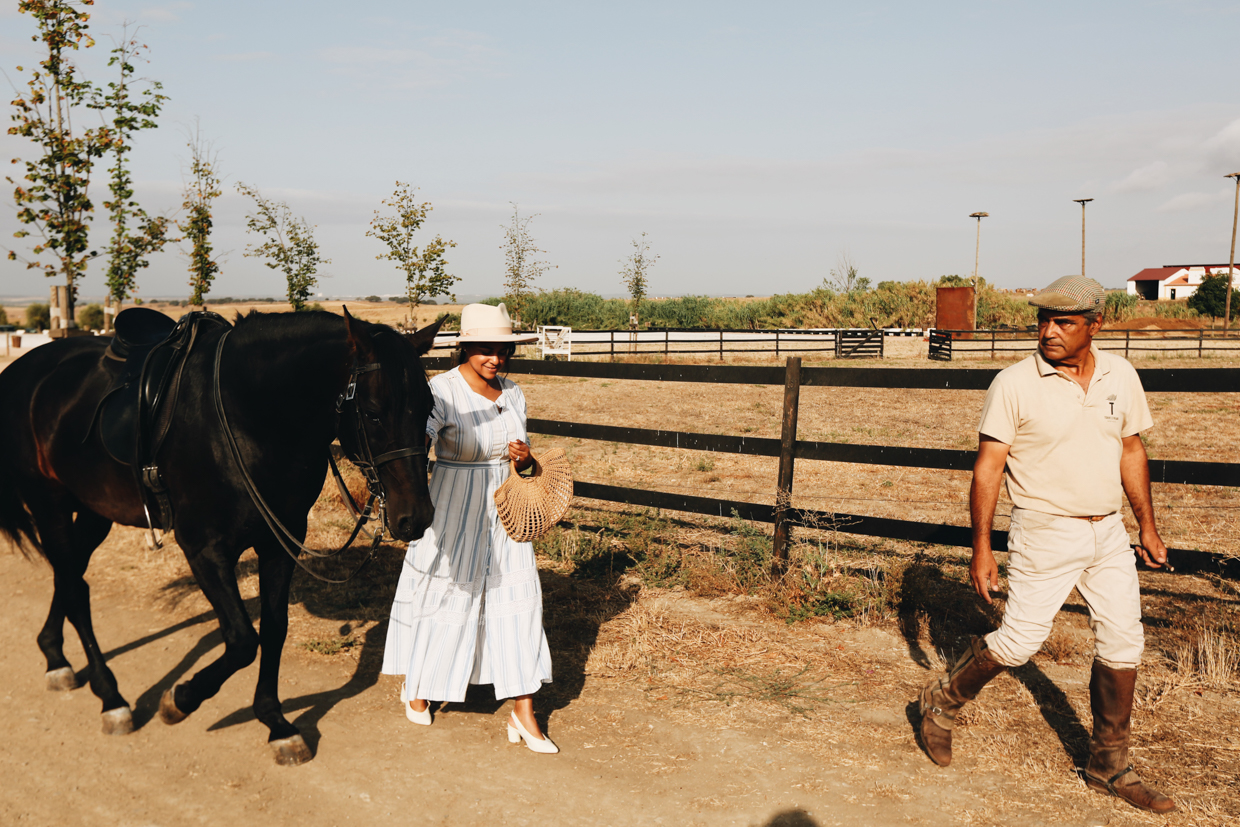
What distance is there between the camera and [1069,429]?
9.58 feet

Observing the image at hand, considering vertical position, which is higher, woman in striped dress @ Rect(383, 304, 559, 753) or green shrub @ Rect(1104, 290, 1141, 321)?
green shrub @ Rect(1104, 290, 1141, 321)

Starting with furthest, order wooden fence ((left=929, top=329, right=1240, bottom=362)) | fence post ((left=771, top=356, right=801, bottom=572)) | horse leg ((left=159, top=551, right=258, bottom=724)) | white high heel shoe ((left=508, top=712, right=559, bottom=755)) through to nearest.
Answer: wooden fence ((left=929, top=329, right=1240, bottom=362)) → fence post ((left=771, top=356, right=801, bottom=572)) → white high heel shoe ((left=508, top=712, right=559, bottom=755)) → horse leg ((left=159, top=551, right=258, bottom=724))

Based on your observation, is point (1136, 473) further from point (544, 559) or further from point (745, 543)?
point (544, 559)

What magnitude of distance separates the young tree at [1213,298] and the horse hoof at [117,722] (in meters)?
59.2

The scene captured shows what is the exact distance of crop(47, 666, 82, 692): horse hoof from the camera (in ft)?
13.5

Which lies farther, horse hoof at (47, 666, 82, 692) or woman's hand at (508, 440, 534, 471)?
horse hoof at (47, 666, 82, 692)

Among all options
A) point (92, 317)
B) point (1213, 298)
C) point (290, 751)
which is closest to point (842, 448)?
point (290, 751)

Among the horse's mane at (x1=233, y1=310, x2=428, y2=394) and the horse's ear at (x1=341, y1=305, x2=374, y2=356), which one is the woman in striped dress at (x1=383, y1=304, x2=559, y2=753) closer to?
the horse's mane at (x1=233, y1=310, x2=428, y2=394)

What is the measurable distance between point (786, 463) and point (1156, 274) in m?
114

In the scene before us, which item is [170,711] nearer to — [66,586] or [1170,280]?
[66,586]

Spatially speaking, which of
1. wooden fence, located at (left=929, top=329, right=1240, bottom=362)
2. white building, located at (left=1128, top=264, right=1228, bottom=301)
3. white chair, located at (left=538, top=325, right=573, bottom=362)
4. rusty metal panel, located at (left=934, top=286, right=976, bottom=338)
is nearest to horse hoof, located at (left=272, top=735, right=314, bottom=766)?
white chair, located at (left=538, top=325, right=573, bottom=362)

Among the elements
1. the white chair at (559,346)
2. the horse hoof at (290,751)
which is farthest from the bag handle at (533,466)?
the white chair at (559,346)

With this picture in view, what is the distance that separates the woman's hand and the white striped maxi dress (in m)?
0.12

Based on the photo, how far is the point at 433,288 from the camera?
20.5 meters
